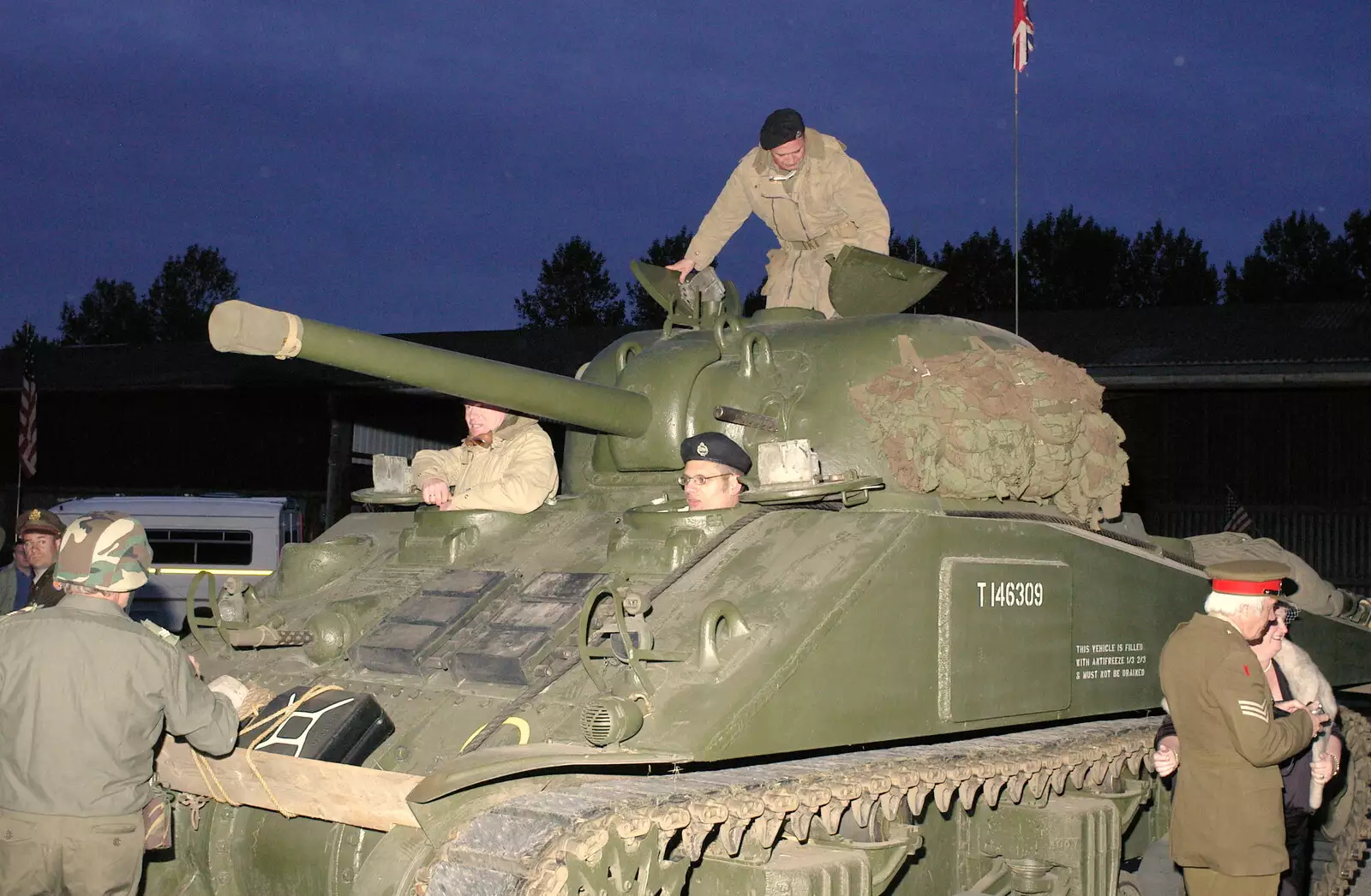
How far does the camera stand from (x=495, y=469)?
732 centimetres

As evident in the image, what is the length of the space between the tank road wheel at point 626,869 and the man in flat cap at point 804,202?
4.08m

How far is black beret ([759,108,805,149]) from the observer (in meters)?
8.13

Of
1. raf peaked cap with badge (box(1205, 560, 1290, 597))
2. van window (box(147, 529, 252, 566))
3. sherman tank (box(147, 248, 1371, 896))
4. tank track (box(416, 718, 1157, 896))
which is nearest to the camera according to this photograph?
tank track (box(416, 718, 1157, 896))

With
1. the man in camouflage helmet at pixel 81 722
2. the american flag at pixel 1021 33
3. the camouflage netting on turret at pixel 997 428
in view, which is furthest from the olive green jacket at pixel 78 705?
the american flag at pixel 1021 33

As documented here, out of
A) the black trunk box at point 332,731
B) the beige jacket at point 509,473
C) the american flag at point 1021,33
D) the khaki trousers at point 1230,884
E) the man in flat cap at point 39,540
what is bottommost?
the khaki trousers at point 1230,884

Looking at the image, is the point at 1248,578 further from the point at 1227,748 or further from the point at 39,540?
the point at 39,540

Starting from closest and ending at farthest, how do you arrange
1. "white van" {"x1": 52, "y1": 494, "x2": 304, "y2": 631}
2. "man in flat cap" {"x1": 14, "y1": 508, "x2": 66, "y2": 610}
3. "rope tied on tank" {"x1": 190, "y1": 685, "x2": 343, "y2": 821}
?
"rope tied on tank" {"x1": 190, "y1": 685, "x2": 343, "y2": 821} → "man in flat cap" {"x1": 14, "y1": 508, "x2": 66, "y2": 610} → "white van" {"x1": 52, "y1": 494, "x2": 304, "y2": 631}

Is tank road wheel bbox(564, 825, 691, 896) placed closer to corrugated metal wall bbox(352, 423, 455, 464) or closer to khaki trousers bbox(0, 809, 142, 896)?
khaki trousers bbox(0, 809, 142, 896)

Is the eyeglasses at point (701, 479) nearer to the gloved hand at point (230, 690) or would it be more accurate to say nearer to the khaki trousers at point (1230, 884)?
the gloved hand at point (230, 690)

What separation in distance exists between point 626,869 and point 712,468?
A: 2.22m

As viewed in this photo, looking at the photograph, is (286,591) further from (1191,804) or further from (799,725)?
(1191,804)

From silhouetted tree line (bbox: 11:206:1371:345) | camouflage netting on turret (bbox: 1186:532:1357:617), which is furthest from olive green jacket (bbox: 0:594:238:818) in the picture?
silhouetted tree line (bbox: 11:206:1371:345)

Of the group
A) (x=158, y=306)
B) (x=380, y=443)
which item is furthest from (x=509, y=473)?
(x=158, y=306)

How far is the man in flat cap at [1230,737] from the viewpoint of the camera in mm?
5332
